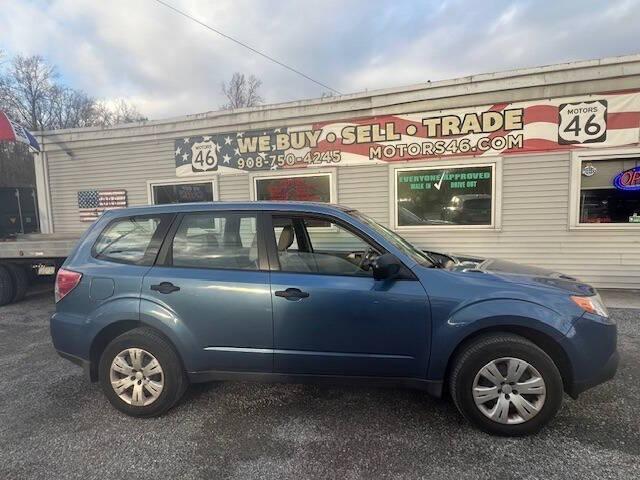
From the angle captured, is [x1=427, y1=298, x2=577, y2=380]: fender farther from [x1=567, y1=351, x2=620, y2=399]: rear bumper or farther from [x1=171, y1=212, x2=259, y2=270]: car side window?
Answer: [x1=171, y1=212, x2=259, y2=270]: car side window

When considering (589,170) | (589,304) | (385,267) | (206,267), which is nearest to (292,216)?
(206,267)

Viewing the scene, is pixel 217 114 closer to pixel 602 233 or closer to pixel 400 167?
pixel 400 167

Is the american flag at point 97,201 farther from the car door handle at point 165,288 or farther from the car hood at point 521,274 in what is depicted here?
the car hood at point 521,274

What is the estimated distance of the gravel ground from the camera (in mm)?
2463

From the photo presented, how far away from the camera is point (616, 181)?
Result: 6602mm

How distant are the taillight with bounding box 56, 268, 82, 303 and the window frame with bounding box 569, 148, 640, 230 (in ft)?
24.1

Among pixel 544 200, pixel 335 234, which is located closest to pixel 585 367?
pixel 335 234

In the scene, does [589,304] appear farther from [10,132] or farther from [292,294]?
[10,132]

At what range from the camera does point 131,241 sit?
10.9 ft

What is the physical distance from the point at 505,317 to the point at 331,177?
5.97 m

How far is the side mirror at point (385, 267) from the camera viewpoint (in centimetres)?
273

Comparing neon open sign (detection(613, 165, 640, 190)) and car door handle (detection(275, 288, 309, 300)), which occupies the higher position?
neon open sign (detection(613, 165, 640, 190))

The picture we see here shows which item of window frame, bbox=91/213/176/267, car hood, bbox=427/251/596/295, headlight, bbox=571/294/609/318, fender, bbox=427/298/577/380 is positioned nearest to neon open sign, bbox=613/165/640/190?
car hood, bbox=427/251/596/295

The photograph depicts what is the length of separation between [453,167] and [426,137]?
765mm
